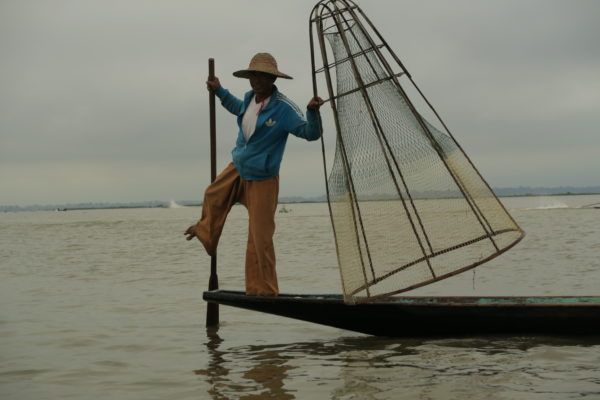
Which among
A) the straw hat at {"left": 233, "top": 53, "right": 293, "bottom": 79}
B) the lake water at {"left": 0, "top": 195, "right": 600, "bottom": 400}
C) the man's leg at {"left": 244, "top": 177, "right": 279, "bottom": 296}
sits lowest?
the lake water at {"left": 0, "top": 195, "right": 600, "bottom": 400}

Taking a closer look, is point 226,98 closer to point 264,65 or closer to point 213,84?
point 213,84

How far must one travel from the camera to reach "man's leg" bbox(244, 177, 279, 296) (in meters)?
5.95

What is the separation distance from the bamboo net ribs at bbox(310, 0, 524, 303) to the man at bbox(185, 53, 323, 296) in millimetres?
416

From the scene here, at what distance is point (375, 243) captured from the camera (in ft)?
18.8

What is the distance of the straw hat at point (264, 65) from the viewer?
227 inches

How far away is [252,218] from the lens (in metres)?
6.02

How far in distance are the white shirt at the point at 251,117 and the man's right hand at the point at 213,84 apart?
476 mm

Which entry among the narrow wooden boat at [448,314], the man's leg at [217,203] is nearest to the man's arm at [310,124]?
the man's leg at [217,203]

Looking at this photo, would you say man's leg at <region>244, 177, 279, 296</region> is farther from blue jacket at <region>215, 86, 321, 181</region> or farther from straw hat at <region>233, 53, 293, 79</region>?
straw hat at <region>233, 53, 293, 79</region>

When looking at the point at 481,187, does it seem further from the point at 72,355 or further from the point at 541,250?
the point at 541,250

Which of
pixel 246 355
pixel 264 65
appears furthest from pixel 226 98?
pixel 246 355

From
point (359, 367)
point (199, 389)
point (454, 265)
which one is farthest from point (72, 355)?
point (454, 265)

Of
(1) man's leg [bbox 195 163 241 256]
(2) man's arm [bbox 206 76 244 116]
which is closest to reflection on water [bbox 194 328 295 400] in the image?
(1) man's leg [bbox 195 163 241 256]

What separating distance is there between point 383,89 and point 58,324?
13.5 feet
